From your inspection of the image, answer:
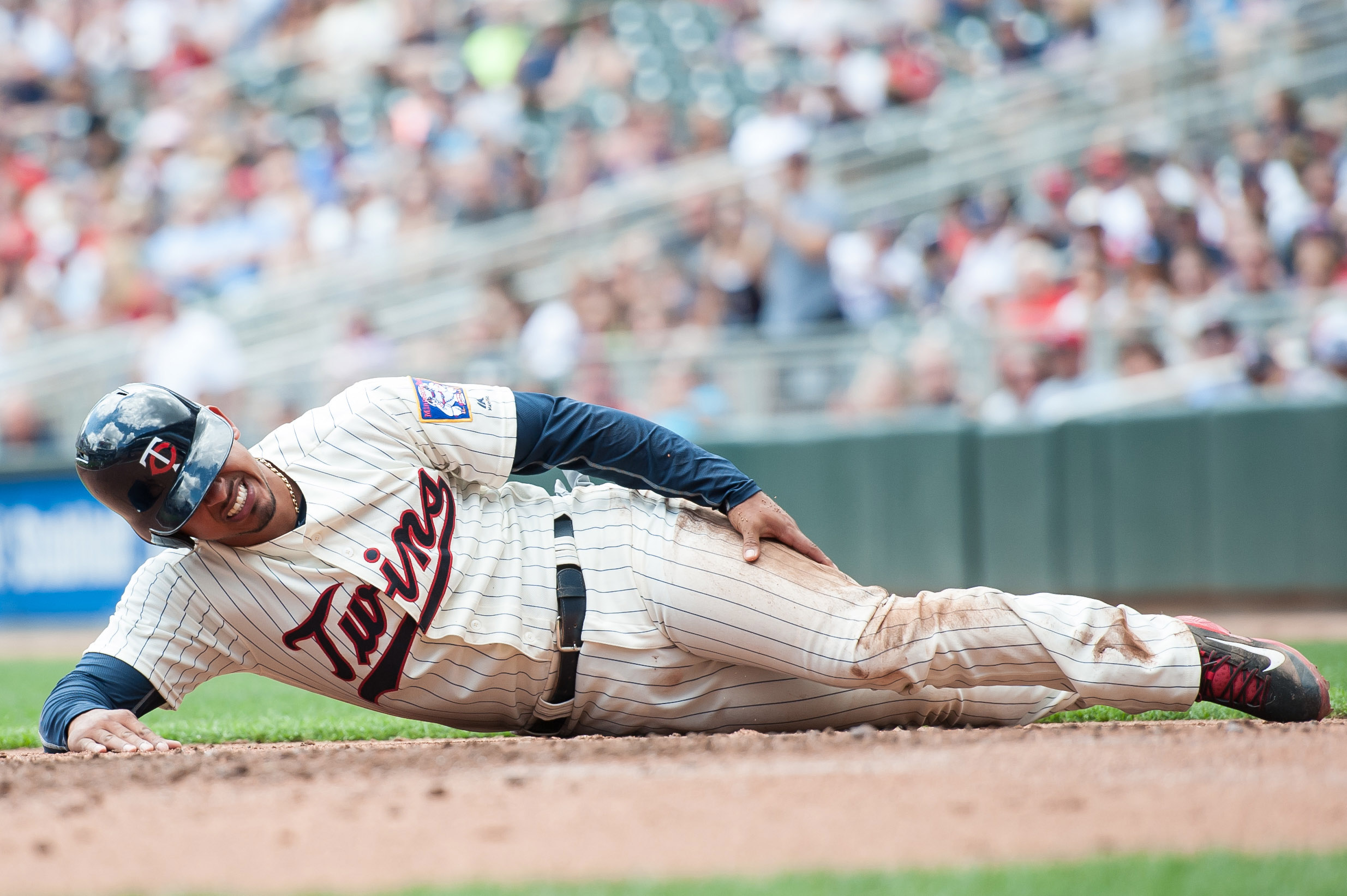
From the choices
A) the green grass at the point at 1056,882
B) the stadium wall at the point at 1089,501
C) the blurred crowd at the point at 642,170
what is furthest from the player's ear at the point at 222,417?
the stadium wall at the point at 1089,501

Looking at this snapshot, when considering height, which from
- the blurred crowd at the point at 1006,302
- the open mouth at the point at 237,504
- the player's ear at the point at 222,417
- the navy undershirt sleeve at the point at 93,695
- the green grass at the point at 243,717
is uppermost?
the blurred crowd at the point at 1006,302

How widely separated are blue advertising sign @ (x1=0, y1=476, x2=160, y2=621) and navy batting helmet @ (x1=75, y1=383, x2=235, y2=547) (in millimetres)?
6363

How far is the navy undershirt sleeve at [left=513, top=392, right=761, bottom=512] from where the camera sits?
333 cm

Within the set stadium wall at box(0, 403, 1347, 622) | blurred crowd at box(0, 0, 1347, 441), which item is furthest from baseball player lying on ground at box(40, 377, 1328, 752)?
blurred crowd at box(0, 0, 1347, 441)

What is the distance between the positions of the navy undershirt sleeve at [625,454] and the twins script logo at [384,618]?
1.13 feet

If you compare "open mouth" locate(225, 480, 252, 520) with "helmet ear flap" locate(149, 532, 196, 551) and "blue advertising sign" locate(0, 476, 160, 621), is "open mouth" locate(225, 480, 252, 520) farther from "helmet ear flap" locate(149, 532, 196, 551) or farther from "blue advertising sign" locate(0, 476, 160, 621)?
"blue advertising sign" locate(0, 476, 160, 621)

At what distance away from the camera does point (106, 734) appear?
307 centimetres

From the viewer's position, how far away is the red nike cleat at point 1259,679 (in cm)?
316

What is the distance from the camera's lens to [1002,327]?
765cm

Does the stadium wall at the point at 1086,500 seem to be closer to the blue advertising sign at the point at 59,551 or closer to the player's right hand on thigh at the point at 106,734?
the blue advertising sign at the point at 59,551

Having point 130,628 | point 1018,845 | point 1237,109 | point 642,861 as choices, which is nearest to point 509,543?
point 130,628

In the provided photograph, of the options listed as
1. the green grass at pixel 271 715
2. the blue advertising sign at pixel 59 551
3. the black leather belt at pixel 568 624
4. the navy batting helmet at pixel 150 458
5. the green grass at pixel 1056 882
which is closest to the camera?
the green grass at pixel 1056 882

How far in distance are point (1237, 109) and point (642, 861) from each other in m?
9.15

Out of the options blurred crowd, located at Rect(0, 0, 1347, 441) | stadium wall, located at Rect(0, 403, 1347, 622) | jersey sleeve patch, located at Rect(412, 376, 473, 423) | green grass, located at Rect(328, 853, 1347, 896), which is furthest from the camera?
blurred crowd, located at Rect(0, 0, 1347, 441)
